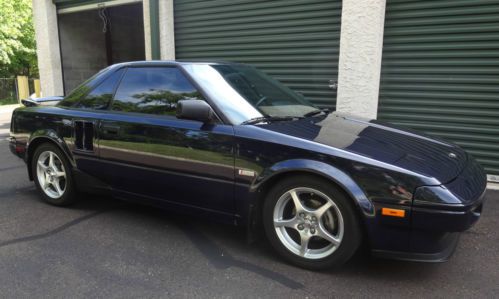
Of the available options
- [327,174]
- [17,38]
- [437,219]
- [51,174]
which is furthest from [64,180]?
[17,38]

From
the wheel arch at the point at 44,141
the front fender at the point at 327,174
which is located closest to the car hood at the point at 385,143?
the front fender at the point at 327,174

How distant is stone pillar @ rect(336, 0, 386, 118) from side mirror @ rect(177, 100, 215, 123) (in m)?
3.29

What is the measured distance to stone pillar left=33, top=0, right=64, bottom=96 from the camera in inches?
399

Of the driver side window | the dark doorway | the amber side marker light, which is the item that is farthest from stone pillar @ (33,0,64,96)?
Result: the amber side marker light

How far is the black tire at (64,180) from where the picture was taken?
404 cm

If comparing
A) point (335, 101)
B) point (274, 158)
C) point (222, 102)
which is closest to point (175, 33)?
point (335, 101)

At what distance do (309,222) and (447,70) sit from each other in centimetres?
372

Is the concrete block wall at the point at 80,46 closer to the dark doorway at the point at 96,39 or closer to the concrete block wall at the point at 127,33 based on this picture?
the dark doorway at the point at 96,39

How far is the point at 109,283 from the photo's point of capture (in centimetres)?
268

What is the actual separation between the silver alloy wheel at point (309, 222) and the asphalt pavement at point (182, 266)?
0.57 ft

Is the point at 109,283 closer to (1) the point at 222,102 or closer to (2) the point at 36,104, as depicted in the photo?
(1) the point at 222,102

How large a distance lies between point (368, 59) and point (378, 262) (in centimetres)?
339

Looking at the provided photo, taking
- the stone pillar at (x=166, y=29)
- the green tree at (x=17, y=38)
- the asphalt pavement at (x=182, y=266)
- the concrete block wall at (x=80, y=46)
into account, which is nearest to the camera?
the asphalt pavement at (x=182, y=266)

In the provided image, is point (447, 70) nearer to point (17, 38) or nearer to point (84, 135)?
point (84, 135)
